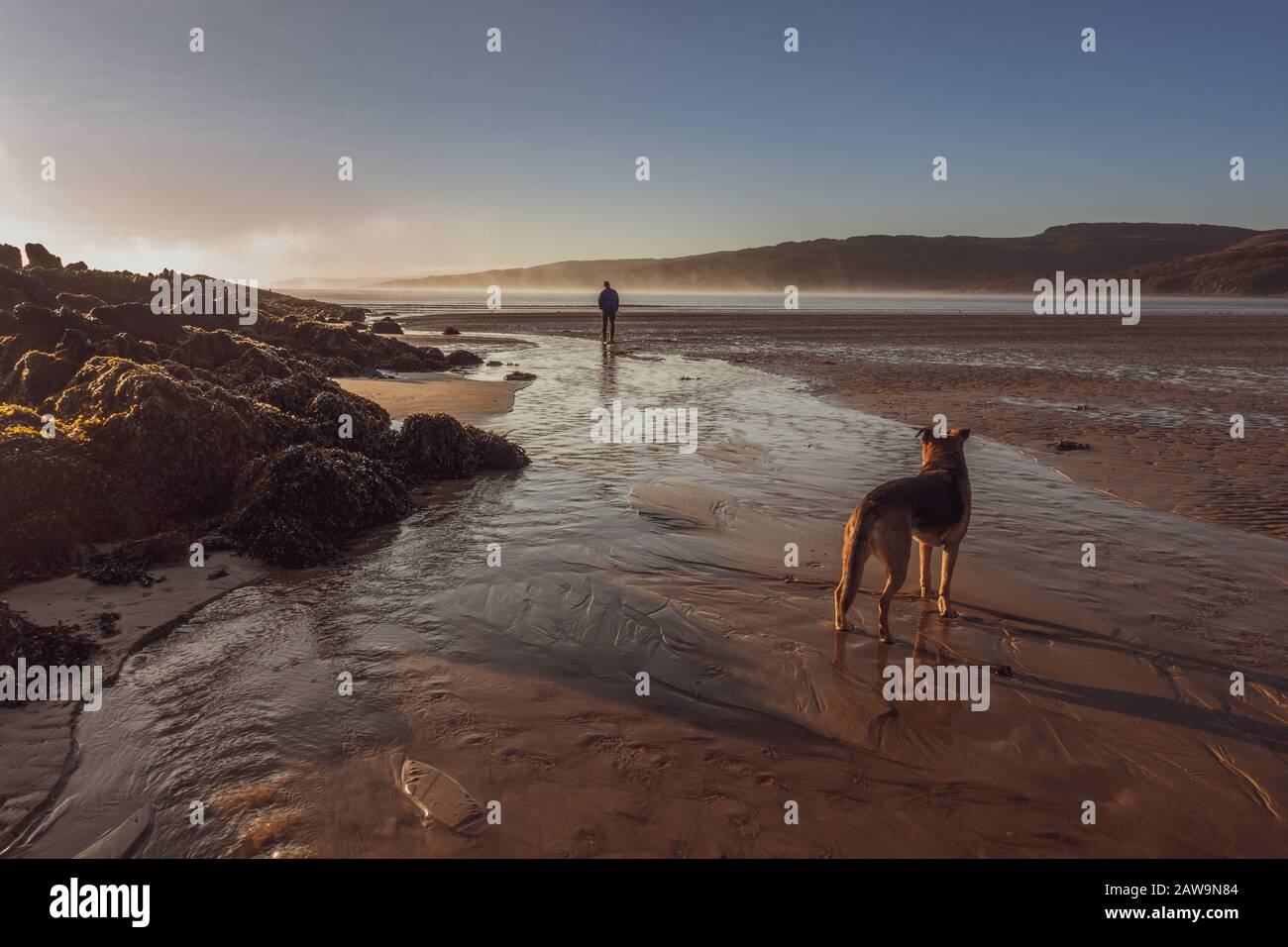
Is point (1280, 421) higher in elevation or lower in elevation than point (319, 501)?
higher

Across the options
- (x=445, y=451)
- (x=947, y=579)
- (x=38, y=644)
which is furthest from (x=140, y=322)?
(x=947, y=579)

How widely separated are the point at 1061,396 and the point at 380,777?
18315mm

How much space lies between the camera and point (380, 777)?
3.19 m

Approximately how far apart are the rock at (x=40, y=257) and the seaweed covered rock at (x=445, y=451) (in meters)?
26.0

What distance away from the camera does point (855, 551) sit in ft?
15.1

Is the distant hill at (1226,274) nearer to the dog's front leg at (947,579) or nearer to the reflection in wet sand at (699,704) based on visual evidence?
the reflection in wet sand at (699,704)

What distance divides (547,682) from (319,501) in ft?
13.0

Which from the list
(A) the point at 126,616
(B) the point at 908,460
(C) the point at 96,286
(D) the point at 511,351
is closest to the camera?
(A) the point at 126,616

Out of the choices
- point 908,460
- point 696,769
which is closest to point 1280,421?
point 908,460

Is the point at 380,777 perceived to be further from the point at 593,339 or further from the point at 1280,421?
the point at 593,339

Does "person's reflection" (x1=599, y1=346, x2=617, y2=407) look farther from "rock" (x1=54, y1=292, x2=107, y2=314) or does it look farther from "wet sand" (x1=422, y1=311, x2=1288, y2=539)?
"rock" (x1=54, y1=292, x2=107, y2=314)

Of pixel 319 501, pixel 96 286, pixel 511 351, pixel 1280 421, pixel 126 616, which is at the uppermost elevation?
pixel 96 286
